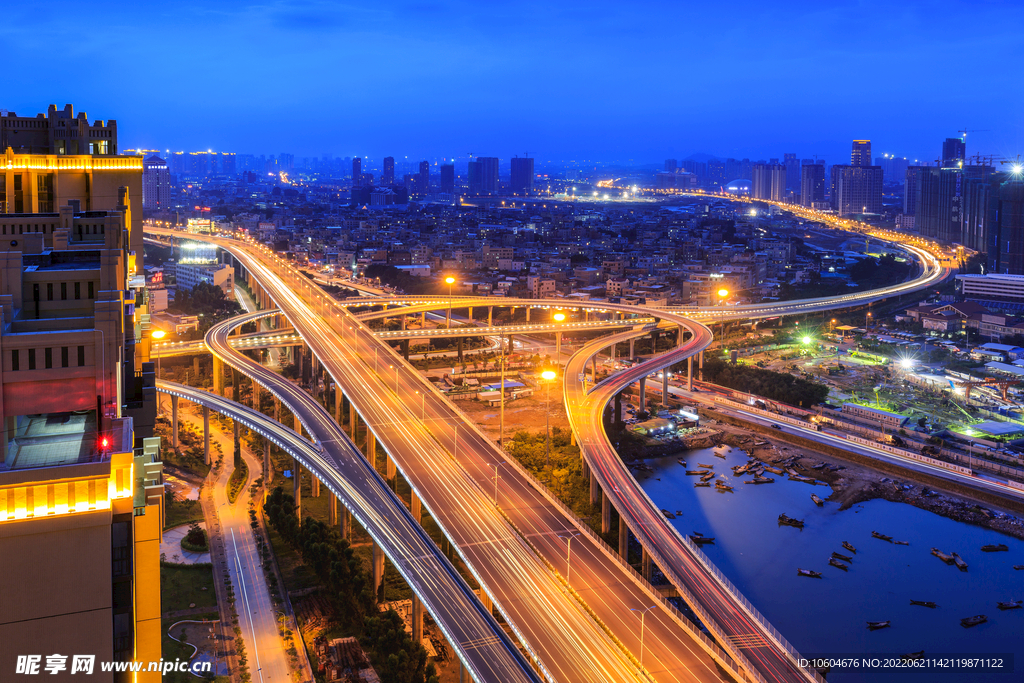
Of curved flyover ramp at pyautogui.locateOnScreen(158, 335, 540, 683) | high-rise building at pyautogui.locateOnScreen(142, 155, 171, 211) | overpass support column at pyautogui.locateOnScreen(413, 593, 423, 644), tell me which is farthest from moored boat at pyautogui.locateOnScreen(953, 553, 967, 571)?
high-rise building at pyautogui.locateOnScreen(142, 155, 171, 211)

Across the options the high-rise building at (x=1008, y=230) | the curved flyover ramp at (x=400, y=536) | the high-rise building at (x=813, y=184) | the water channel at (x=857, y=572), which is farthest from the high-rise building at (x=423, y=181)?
the water channel at (x=857, y=572)

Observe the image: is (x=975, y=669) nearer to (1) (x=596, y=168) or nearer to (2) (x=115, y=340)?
(2) (x=115, y=340)

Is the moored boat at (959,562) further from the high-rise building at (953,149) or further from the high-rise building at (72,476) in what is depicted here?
the high-rise building at (953,149)

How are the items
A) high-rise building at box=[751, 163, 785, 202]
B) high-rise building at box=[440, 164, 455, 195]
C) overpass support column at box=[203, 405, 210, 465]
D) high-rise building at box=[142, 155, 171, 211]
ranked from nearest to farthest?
1. overpass support column at box=[203, 405, 210, 465]
2. high-rise building at box=[142, 155, 171, 211]
3. high-rise building at box=[751, 163, 785, 202]
4. high-rise building at box=[440, 164, 455, 195]

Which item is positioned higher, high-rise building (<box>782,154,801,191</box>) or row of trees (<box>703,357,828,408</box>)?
high-rise building (<box>782,154,801,191</box>)

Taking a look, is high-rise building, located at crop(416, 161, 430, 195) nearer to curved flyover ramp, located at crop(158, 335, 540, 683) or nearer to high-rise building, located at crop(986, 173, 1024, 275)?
high-rise building, located at crop(986, 173, 1024, 275)
